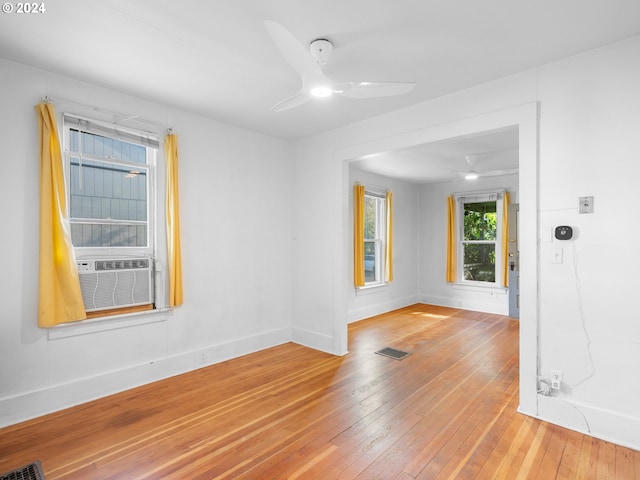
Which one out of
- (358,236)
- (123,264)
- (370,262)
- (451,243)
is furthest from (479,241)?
(123,264)

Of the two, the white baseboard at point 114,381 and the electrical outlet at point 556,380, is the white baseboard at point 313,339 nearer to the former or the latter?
the white baseboard at point 114,381

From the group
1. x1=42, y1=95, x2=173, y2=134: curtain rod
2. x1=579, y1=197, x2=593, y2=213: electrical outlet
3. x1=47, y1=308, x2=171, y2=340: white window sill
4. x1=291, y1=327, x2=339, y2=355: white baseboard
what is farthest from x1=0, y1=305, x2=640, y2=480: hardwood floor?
x1=42, y1=95, x2=173, y2=134: curtain rod

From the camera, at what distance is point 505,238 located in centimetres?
645

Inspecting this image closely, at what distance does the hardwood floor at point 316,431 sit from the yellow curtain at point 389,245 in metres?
2.96

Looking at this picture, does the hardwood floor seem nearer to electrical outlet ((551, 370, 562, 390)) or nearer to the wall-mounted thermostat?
electrical outlet ((551, 370, 562, 390))

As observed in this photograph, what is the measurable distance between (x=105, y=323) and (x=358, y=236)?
157 inches

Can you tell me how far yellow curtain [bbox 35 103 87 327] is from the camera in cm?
270

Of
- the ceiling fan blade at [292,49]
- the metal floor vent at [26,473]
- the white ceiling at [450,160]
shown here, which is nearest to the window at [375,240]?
the white ceiling at [450,160]

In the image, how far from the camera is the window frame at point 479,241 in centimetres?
662

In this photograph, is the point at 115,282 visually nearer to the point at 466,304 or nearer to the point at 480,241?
the point at 466,304

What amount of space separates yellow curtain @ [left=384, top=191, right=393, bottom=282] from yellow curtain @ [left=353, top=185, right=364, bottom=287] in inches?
34.7

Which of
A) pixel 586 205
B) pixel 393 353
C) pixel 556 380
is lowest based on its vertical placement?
pixel 393 353

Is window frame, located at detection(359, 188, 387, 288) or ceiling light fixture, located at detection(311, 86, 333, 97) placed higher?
ceiling light fixture, located at detection(311, 86, 333, 97)

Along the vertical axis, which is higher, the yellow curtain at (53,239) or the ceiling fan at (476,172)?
the ceiling fan at (476,172)
